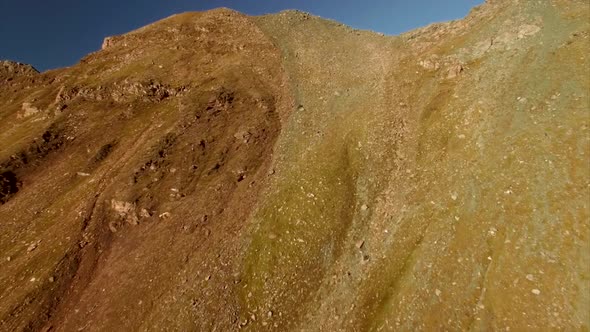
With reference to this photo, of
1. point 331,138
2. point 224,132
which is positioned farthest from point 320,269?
point 224,132

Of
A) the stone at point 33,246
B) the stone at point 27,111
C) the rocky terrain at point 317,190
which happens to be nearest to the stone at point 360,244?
the rocky terrain at point 317,190

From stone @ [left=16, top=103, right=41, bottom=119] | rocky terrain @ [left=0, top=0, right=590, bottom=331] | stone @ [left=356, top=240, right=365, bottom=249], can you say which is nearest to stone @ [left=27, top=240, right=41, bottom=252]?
rocky terrain @ [left=0, top=0, right=590, bottom=331]

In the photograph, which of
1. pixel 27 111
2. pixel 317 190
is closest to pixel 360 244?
pixel 317 190

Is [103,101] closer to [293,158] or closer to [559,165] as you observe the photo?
[293,158]

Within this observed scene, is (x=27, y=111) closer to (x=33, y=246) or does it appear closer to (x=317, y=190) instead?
(x=33, y=246)

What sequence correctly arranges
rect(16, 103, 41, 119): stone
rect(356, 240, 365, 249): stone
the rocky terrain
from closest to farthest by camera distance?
the rocky terrain
rect(356, 240, 365, 249): stone
rect(16, 103, 41, 119): stone

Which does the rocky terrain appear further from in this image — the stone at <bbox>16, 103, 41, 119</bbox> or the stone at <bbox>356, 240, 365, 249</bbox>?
the stone at <bbox>16, 103, 41, 119</bbox>

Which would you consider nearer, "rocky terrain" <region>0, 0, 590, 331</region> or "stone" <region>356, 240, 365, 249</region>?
"rocky terrain" <region>0, 0, 590, 331</region>

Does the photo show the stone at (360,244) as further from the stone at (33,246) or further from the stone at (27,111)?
the stone at (27,111)

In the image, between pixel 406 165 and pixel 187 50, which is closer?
pixel 406 165
